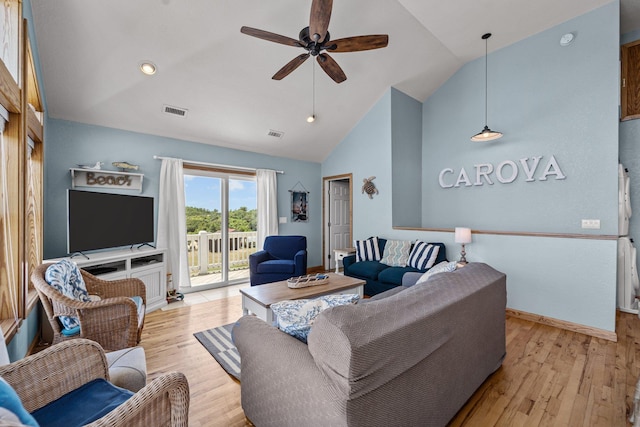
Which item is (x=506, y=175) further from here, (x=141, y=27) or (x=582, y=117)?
(x=141, y=27)

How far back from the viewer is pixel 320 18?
2.06 meters

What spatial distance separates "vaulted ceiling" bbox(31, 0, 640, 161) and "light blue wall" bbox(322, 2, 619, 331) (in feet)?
1.19

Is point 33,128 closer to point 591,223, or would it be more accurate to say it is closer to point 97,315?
point 97,315

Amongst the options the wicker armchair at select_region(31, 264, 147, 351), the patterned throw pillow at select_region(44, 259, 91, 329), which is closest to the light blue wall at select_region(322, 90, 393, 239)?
the wicker armchair at select_region(31, 264, 147, 351)

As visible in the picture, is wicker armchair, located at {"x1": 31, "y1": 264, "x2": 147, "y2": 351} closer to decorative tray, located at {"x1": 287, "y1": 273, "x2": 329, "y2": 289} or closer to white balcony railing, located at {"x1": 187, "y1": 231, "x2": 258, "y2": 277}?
decorative tray, located at {"x1": 287, "y1": 273, "x2": 329, "y2": 289}

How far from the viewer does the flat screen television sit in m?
2.79

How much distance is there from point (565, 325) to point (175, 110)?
534 centimetres

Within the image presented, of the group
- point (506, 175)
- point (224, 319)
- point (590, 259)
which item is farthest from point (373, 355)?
point (506, 175)

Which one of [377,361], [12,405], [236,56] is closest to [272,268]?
[236,56]

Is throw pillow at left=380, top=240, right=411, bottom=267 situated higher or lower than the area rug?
higher

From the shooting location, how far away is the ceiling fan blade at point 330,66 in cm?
258

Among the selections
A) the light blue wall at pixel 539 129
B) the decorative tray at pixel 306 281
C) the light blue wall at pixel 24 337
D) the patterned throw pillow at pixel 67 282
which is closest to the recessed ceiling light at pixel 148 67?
the patterned throw pillow at pixel 67 282

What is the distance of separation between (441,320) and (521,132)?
3838 millimetres

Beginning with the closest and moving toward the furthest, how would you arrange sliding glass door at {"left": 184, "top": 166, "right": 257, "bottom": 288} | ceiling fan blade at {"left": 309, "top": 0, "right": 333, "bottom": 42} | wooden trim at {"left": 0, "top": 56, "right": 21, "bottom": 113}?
wooden trim at {"left": 0, "top": 56, "right": 21, "bottom": 113}
ceiling fan blade at {"left": 309, "top": 0, "right": 333, "bottom": 42}
sliding glass door at {"left": 184, "top": 166, "right": 257, "bottom": 288}
